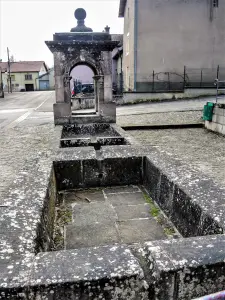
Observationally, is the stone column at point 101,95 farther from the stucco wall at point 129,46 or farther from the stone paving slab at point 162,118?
the stucco wall at point 129,46

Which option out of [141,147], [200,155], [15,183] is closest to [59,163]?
[15,183]

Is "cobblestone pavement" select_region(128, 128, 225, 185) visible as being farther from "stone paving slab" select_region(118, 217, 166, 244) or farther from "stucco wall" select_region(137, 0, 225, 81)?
"stucco wall" select_region(137, 0, 225, 81)

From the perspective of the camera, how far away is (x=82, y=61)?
35.8ft

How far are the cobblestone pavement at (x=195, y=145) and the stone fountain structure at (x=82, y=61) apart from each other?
194cm

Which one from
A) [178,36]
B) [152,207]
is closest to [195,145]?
[152,207]

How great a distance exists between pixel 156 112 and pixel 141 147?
1314 centimetres

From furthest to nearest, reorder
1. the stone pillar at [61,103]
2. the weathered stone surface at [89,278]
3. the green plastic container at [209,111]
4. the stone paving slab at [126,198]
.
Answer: the green plastic container at [209,111], the stone pillar at [61,103], the stone paving slab at [126,198], the weathered stone surface at [89,278]

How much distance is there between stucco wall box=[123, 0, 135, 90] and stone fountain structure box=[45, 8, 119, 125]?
1371 cm

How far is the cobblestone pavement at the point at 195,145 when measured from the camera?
7316 mm

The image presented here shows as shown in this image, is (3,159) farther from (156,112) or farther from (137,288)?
(156,112)

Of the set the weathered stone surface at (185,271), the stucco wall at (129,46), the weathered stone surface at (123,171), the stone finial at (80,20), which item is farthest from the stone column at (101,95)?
the stucco wall at (129,46)

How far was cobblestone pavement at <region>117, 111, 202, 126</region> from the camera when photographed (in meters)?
14.6

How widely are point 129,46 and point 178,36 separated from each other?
4.51 meters

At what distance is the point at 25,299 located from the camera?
180 centimetres
